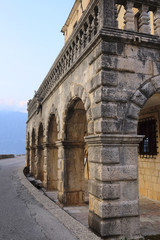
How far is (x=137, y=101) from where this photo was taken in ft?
15.6

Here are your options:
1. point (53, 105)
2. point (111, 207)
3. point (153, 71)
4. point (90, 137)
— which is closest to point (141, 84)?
point (153, 71)

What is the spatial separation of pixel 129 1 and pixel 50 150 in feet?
23.0

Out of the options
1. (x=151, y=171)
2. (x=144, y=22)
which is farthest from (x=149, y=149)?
(x=144, y=22)

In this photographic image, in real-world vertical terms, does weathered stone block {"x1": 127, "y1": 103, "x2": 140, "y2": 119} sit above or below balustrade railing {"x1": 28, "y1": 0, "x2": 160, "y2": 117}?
below

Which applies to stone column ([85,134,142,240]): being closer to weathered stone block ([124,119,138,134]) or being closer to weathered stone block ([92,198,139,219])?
weathered stone block ([92,198,139,219])

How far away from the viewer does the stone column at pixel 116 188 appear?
4289 mm

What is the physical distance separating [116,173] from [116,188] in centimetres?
29

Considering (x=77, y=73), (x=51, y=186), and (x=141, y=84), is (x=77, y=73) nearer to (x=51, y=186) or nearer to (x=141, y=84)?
(x=141, y=84)

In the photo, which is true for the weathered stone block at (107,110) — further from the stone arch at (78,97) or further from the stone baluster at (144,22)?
the stone baluster at (144,22)

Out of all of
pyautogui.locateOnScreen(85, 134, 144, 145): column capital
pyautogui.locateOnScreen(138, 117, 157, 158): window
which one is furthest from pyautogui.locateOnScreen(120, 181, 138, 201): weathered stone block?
pyautogui.locateOnScreen(138, 117, 157, 158): window

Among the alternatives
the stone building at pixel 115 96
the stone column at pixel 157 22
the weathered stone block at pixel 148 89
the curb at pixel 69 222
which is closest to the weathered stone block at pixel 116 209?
the stone building at pixel 115 96

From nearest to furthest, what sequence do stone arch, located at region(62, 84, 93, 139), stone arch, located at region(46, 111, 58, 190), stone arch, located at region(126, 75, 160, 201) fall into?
stone arch, located at region(62, 84, 93, 139)
stone arch, located at region(126, 75, 160, 201)
stone arch, located at region(46, 111, 58, 190)

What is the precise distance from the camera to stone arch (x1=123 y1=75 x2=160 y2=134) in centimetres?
467

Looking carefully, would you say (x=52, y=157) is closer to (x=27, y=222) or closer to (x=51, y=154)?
(x=51, y=154)
